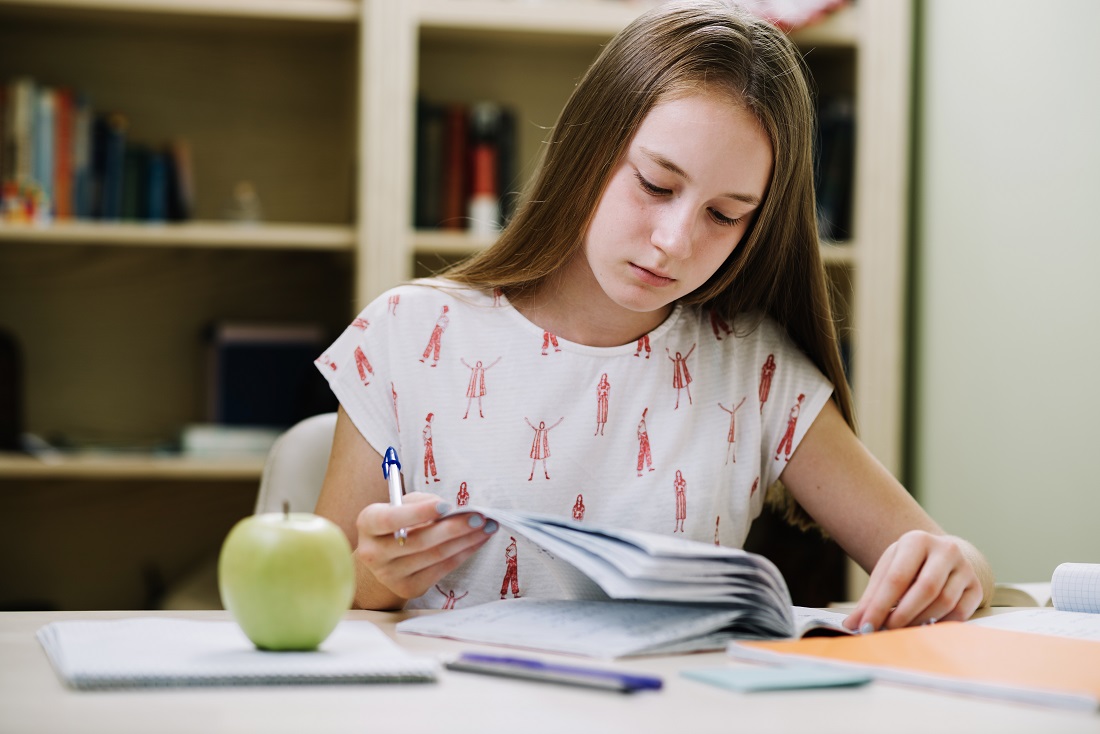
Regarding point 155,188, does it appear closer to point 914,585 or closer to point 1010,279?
point 1010,279

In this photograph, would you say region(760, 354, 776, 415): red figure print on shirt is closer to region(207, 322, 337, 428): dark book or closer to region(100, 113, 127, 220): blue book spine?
region(207, 322, 337, 428): dark book

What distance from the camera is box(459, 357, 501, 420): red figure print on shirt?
132 centimetres

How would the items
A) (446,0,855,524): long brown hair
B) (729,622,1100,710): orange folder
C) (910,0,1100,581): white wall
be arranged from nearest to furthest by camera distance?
(729,622,1100,710): orange folder < (446,0,855,524): long brown hair < (910,0,1100,581): white wall

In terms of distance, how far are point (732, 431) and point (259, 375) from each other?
1394mm

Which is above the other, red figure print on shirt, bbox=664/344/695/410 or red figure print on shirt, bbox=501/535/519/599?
red figure print on shirt, bbox=664/344/695/410

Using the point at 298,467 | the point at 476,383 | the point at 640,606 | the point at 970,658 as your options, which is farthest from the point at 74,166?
the point at 970,658

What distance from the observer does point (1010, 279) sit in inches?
77.6

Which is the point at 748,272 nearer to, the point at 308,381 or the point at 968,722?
the point at 968,722

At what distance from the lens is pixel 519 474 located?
1300mm

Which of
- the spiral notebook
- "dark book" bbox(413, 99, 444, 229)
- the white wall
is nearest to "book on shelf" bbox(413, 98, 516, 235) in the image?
"dark book" bbox(413, 99, 444, 229)

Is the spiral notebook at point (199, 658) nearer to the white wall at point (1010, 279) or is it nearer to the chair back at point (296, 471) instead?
the chair back at point (296, 471)

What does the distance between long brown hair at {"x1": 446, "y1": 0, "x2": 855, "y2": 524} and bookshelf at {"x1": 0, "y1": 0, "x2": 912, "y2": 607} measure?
1.01 m

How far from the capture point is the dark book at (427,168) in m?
2.41

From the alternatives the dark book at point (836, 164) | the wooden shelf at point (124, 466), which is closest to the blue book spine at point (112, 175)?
the wooden shelf at point (124, 466)
